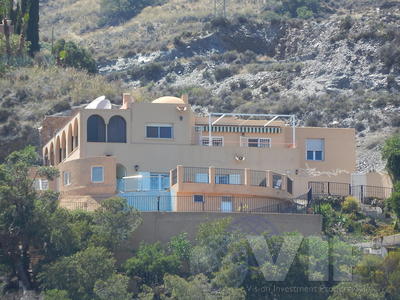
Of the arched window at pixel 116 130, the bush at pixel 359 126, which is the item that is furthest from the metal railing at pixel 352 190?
the bush at pixel 359 126

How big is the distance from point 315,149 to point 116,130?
10767 millimetres

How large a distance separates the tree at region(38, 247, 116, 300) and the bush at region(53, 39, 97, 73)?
42.1 metres

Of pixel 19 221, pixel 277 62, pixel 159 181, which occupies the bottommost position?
pixel 19 221

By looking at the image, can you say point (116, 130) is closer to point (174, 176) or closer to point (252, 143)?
point (174, 176)

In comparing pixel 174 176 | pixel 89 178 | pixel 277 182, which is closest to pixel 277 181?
pixel 277 182

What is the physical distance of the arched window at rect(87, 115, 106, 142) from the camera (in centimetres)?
7900

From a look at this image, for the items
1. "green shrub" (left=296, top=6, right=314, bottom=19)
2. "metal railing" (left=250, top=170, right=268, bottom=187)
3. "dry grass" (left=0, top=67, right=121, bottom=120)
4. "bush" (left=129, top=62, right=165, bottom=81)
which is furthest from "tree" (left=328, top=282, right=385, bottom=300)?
"green shrub" (left=296, top=6, right=314, bottom=19)

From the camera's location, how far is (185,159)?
78.8m

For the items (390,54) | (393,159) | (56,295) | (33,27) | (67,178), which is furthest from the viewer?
(390,54)

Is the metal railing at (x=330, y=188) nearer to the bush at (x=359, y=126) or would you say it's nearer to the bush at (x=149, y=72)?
the bush at (x=359, y=126)

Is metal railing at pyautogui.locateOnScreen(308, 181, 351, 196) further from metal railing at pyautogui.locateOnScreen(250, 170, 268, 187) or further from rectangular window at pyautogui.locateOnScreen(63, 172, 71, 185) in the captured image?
rectangular window at pyautogui.locateOnScreen(63, 172, 71, 185)

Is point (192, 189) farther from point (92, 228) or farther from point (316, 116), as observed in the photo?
point (316, 116)

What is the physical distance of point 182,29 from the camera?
436 ft

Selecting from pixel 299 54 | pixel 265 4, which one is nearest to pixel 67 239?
pixel 299 54
